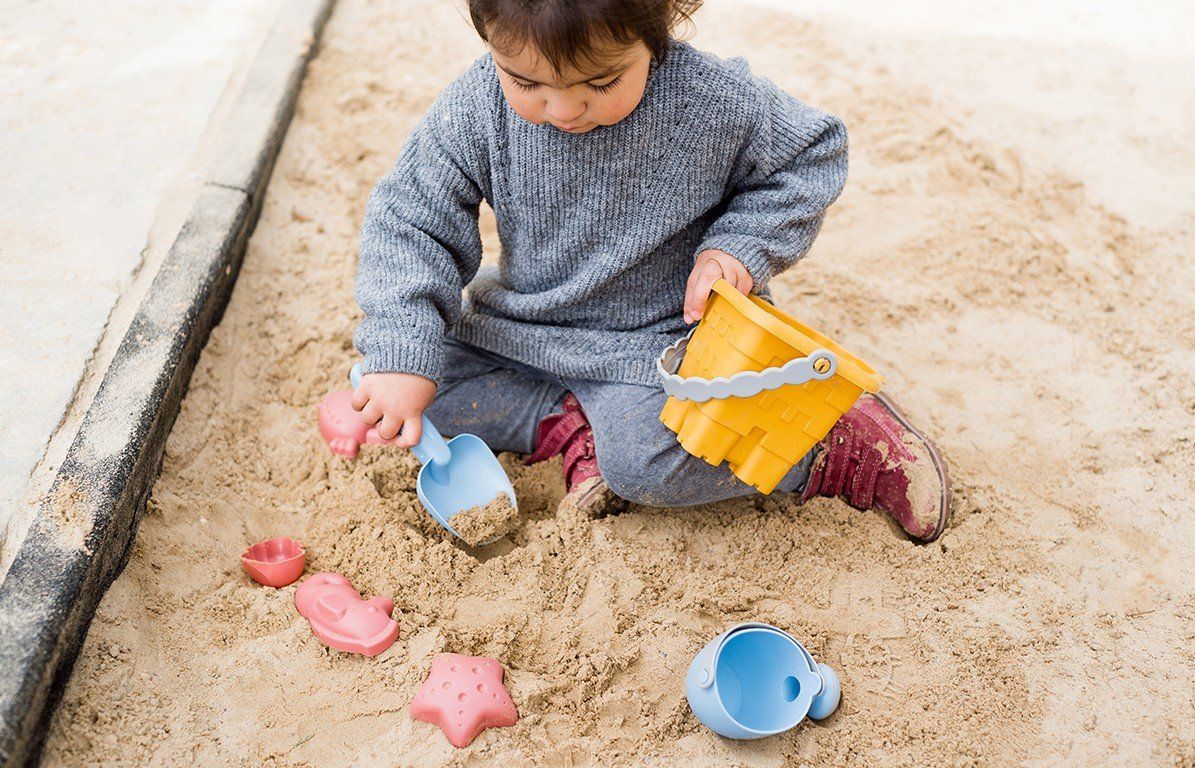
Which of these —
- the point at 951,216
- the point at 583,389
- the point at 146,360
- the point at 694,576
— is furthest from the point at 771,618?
the point at 951,216

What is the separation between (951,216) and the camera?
242 centimetres

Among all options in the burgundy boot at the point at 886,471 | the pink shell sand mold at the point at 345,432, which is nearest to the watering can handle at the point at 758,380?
the burgundy boot at the point at 886,471

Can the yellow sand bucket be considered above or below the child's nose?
below

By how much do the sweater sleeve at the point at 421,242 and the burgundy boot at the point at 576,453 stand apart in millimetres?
284

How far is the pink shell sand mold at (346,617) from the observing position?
4.63 ft

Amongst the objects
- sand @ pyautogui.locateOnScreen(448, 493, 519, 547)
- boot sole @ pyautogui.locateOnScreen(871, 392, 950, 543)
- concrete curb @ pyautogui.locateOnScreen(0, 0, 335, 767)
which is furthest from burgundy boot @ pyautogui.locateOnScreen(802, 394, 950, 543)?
concrete curb @ pyautogui.locateOnScreen(0, 0, 335, 767)

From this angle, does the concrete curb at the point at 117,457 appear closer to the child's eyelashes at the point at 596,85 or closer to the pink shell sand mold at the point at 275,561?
the pink shell sand mold at the point at 275,561

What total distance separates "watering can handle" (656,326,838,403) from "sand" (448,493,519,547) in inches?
15.5

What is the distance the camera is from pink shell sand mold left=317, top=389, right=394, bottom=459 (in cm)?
178

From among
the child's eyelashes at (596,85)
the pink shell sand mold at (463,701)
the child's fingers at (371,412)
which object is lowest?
the pink shell sand mold at (463,701)

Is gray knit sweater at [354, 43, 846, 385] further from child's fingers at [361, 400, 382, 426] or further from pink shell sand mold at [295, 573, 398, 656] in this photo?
pink shell sand mold at [295, 573, 398, 656]

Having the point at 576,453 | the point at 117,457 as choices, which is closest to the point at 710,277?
the point at 576,453

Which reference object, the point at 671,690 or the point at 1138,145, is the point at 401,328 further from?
A: the point at 1138,145

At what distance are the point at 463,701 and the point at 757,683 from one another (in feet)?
1.41
